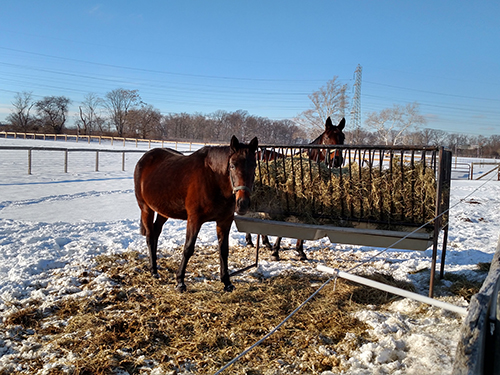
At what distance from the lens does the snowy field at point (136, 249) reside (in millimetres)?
2797

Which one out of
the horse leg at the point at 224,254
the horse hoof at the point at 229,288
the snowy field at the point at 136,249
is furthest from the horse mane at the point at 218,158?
the snowy field at the point at 136,249

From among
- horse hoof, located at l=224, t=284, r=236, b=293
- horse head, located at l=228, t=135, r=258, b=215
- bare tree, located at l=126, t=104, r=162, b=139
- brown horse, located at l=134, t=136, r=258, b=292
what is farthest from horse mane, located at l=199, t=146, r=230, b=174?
bare tree, located at l=126, t=104, r=162, b=139

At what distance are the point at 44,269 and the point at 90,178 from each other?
11.5 metres

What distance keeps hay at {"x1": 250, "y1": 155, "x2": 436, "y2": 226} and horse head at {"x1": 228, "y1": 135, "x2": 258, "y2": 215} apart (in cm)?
87

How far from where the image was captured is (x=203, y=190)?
424 centimetres

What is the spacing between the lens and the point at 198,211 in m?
4.28

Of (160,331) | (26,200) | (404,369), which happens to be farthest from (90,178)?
(404,369)

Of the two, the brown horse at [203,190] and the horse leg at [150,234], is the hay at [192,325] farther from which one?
the brown horse at [203,190]

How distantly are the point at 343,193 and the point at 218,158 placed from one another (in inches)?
66.6

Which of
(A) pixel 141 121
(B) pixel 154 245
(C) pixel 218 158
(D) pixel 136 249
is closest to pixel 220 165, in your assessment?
(C) pixel 218 158

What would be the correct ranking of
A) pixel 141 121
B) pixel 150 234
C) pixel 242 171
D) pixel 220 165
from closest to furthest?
pixel 242 171, pixel 220 165, pixel 150 234, pixel 141 121

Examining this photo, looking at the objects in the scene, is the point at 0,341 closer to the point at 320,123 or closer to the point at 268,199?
the point at 268,199

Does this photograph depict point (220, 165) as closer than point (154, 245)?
Yes

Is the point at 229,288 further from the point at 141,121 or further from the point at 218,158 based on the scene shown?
the point at 141,121
